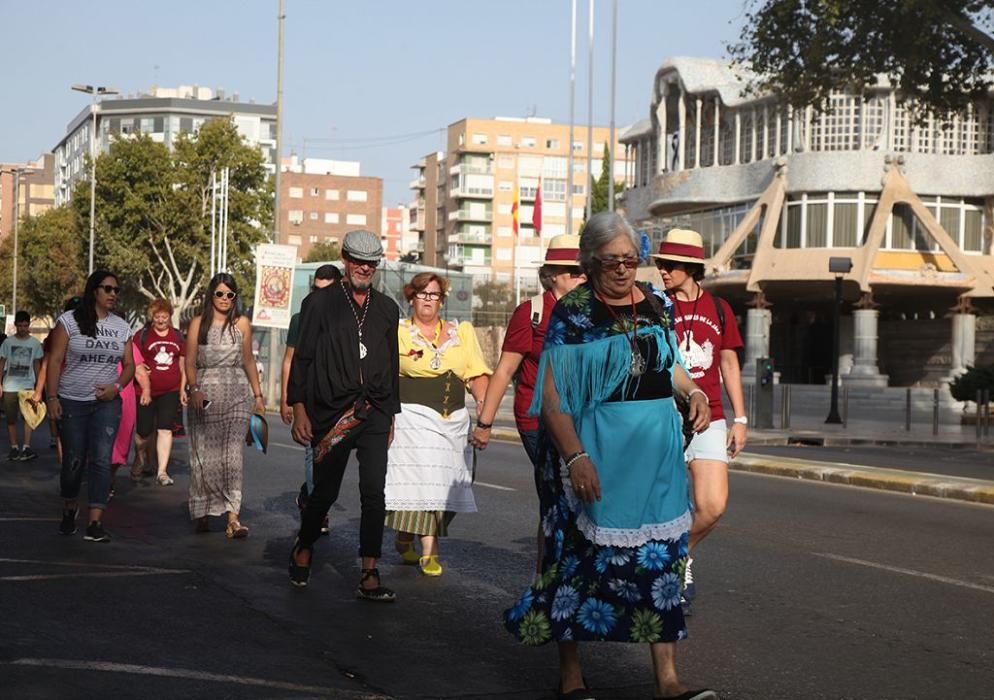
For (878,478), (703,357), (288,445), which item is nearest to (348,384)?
(703,357)

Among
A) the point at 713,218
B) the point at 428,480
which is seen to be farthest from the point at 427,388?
the point at 713,218

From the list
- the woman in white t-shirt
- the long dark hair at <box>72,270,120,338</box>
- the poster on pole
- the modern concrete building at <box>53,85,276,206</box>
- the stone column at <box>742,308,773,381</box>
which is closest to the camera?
the woman in white t-shirt

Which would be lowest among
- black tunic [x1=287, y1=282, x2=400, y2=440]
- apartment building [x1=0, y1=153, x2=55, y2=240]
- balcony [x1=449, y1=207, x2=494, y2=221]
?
black tunic [x1=287, y1=282, x2=400, y2=440]

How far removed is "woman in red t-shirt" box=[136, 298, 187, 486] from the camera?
14734mm

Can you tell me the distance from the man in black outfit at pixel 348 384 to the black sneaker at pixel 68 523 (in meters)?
2.81

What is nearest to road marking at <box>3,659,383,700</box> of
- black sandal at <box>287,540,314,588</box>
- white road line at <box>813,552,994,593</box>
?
black sandal at <box>287,540,314,588</box>

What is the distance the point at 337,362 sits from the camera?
7.92 m

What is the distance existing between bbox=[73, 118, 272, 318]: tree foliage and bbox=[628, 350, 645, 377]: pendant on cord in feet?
221

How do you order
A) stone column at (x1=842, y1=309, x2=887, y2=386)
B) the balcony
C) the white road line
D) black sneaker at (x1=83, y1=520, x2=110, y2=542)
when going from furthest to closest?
the balcony → stone column at (x1=842, y1=309, x2=887, y2=386) → black sneaker at (x1=83, y1=520, x2=110, y2=542) → the white road line

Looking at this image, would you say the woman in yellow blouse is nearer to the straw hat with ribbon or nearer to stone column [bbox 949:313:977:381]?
the straw hat with ribbon

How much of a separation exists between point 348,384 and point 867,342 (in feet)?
138

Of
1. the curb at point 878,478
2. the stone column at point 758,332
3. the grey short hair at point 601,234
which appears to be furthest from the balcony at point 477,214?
the grey short hair at point 601,234

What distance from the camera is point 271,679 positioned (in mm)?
5805

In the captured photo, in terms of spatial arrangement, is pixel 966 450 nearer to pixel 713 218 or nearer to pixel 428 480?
pixel 428 480
